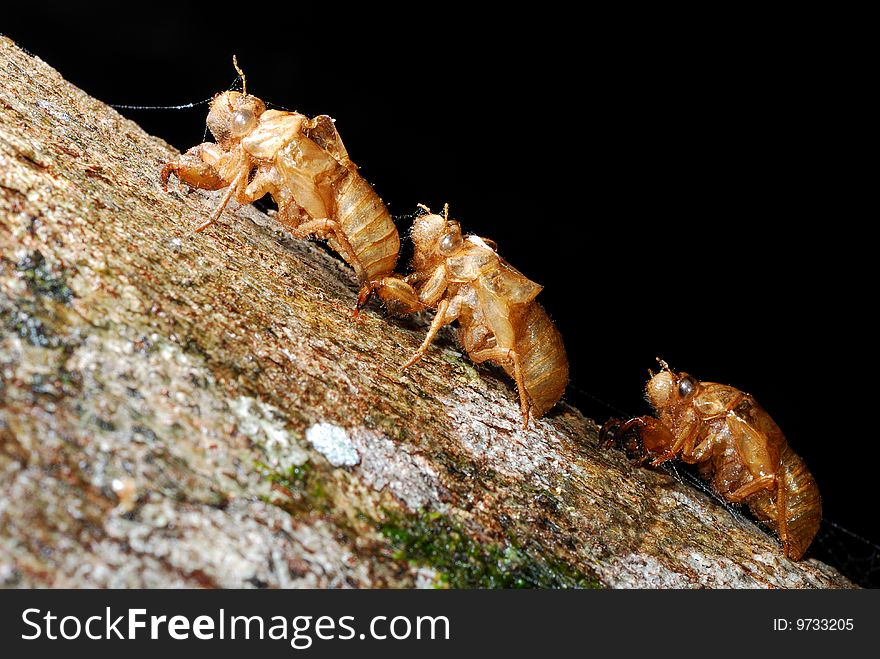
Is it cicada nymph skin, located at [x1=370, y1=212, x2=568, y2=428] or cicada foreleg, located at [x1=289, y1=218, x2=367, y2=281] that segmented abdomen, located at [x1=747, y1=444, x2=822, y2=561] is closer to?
cicada nymph skin, located at [x1=370, y1=212, x2=568, y2=428]

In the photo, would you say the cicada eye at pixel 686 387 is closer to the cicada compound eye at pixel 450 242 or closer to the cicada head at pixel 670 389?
the cicada head at pixel 670 389

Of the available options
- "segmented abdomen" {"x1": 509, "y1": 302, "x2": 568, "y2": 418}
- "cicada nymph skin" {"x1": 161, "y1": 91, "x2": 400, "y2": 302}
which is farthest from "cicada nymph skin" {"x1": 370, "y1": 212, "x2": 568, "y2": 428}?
"cicada nymph skin" {"x1": 161, "y1": 91, "x2": 400, "y2": 302}

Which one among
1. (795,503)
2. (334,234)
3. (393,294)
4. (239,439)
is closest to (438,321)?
(393,294)

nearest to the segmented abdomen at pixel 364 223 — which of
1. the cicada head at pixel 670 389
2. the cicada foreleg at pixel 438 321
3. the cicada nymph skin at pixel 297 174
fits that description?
the cicada nymph skin at pixel 297 174

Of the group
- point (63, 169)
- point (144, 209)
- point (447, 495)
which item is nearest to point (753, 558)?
point (447, 495)

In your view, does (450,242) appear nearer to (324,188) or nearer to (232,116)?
(324,188)

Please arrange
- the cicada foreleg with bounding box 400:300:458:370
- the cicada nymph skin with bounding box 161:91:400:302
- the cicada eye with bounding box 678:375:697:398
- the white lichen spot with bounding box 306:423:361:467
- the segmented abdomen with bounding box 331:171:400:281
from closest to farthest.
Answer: the white lichen spot with bounding box 306:423:361:467
the cicada foreleg with bounding box 400:300:458:370
the cicada nymph skin with bounding box 161:91:400:302
the segmented abdomen with bounding box 331:171:400:281
the cicada eye with bounding box 678:375:697:398
